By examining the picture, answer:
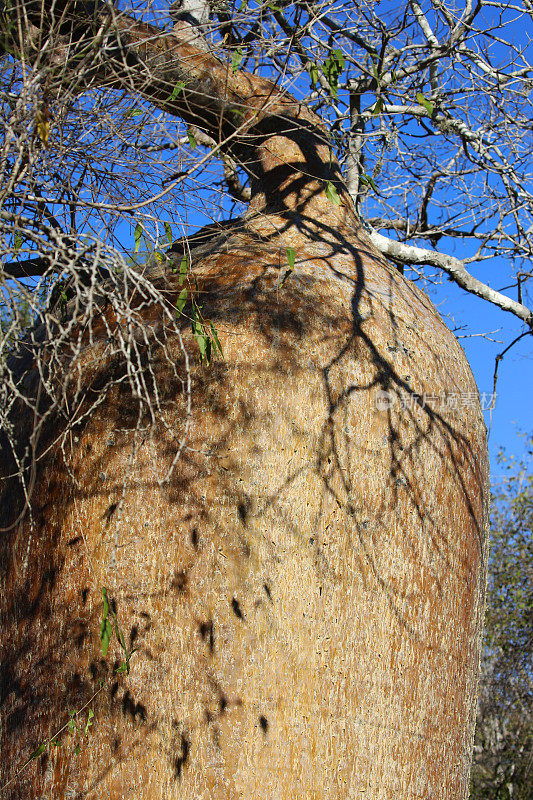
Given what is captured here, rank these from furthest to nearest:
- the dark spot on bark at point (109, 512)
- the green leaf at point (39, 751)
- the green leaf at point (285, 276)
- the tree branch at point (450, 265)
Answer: the tree branch at point (450, 265), the green leaf at point (285, 276), the dark spot on bark at point (109, 512), the green leaf at point (39, 751)

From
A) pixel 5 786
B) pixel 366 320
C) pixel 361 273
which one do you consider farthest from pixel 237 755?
pixel 361 273

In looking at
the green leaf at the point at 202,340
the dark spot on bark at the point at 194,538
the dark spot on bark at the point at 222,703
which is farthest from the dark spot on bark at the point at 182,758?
the green leaf at the point at 202,340

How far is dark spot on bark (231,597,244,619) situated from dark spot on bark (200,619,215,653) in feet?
0.26

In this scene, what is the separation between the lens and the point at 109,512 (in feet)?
7.66

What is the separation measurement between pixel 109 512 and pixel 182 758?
76cm

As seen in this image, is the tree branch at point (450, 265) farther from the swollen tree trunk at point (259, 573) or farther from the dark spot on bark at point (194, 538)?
the dark spot on bark at point (194, 538)

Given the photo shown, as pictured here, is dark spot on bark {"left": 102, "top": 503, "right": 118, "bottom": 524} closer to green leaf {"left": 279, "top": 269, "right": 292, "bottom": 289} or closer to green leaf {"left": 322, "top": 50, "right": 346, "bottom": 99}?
green leaf {"left": 279, "top": 269, "right": 292, "bottom": 289}

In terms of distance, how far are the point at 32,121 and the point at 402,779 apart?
2345 mm

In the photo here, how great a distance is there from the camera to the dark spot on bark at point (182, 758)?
2.12 metres

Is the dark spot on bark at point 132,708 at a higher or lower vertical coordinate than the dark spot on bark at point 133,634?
lower

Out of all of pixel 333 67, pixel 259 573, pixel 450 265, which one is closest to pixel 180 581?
→ pixel 259 573

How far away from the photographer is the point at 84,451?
7.98ft

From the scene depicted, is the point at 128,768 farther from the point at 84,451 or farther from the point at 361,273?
the point at 361,273

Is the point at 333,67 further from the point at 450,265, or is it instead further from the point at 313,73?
the point at 450,265
